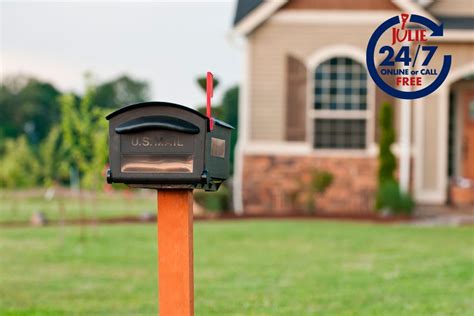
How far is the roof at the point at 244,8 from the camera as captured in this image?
16.9 m

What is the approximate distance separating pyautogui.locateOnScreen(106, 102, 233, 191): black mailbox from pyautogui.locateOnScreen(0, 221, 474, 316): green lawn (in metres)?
2.88

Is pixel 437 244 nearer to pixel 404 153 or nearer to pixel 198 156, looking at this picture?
pixel 404 153

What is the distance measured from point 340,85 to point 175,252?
12.9m

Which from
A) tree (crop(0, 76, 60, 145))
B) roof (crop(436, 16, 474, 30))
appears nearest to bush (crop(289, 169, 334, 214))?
roof (crop(436, 16, 474, 30))

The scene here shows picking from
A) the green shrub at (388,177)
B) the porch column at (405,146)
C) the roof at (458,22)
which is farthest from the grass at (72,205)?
the roof at (458,22)

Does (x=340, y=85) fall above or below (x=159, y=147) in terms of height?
above

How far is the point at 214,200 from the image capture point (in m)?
17.3

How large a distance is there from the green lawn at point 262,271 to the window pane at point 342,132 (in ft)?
8.67

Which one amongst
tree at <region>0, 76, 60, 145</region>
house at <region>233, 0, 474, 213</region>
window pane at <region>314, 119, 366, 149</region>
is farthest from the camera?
tree at <region>0, 76, 60, 145</region>

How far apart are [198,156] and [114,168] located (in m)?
0.44

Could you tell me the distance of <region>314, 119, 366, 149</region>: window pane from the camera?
1697 cm

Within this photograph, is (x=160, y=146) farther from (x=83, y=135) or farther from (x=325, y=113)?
(x=325, y=113)

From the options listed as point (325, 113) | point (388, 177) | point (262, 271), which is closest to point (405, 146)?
point (388, 177)

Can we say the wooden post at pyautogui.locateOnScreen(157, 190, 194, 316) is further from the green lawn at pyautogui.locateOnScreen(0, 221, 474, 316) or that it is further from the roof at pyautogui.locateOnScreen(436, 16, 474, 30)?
the roof at pyautogui.locateOnScreen(436, 16, 474, 30)
